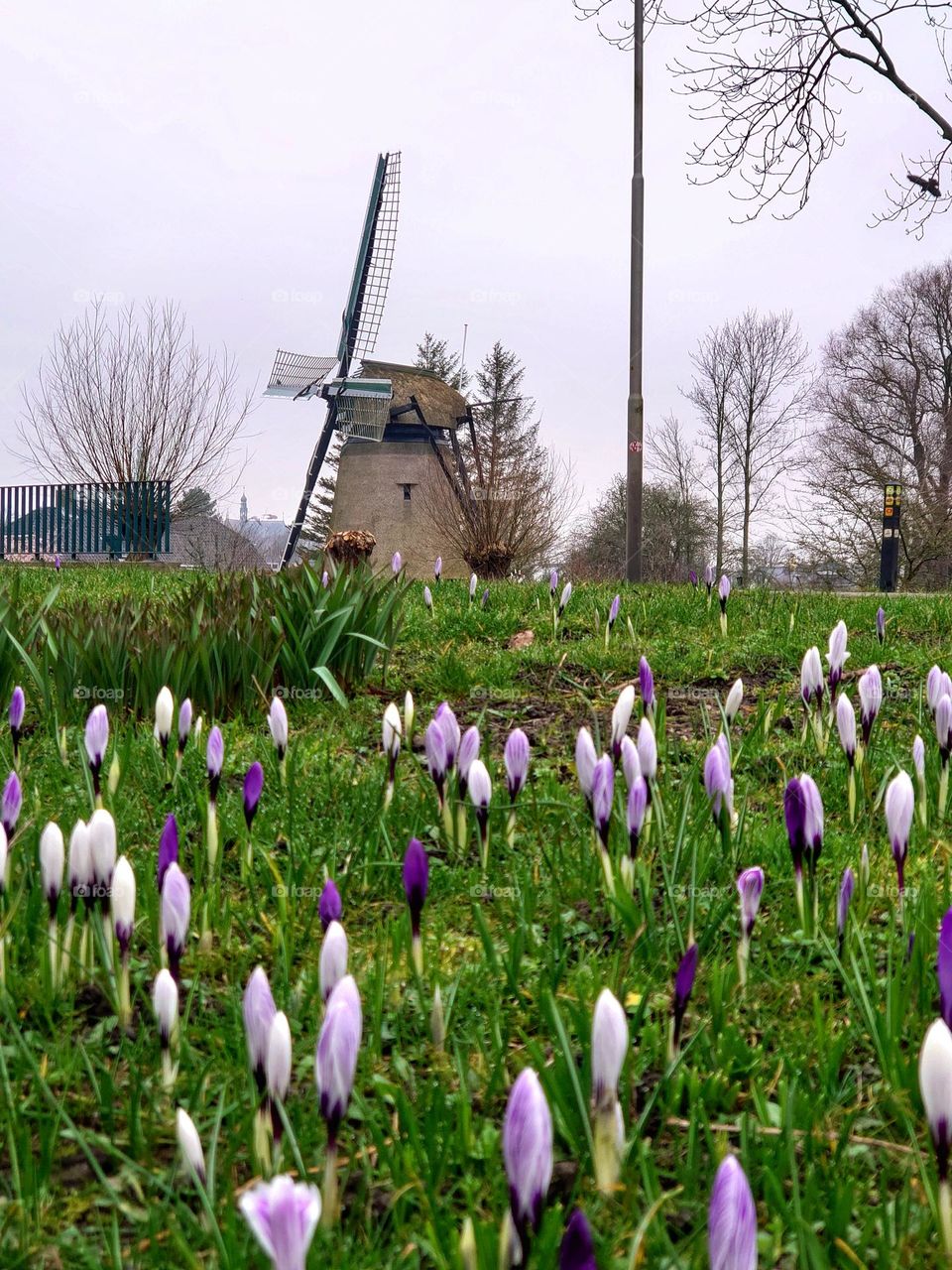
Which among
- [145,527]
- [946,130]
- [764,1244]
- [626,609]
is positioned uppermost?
[946,130]

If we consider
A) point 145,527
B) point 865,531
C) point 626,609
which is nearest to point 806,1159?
point 626,609

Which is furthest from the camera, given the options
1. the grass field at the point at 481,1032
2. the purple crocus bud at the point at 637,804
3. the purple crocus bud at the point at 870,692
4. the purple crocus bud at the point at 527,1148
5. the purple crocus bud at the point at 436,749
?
the purple crocus bud at the point at 870,692

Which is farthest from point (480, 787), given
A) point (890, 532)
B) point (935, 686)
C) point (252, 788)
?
point (890, 532)

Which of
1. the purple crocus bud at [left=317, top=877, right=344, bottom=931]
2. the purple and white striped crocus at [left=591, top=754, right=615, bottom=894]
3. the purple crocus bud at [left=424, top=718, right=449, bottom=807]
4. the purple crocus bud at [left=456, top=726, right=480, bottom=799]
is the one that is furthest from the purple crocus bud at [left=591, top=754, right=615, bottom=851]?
the purple crocus bud at [left=317, top=877, right=344, bottom=931]

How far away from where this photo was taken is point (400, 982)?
199 cm

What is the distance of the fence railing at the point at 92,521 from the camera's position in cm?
2377

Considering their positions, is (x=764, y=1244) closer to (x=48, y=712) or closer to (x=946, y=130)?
(x=48, y=712)

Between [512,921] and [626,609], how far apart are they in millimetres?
5219

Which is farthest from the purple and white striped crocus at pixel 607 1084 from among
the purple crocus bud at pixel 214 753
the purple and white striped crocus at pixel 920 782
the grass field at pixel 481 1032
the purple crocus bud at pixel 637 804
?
the purple and white striped crocus at pixel 920 782

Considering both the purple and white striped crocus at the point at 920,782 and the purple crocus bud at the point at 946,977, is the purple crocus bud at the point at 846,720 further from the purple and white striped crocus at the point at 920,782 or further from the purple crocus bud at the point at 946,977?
the purple crocus bud at the point at 946,977

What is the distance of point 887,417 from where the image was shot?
3406cm

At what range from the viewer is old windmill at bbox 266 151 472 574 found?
35219mm

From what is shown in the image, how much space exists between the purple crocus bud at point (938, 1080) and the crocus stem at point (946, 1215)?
0.14m

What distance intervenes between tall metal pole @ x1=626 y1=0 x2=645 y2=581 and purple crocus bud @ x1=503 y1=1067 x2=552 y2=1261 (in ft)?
43.8
